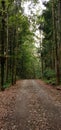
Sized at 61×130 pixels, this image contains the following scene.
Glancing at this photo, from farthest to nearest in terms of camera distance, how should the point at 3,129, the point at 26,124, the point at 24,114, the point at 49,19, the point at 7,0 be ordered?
1. the point at 49,19
2. the point at 7,0
3. the point at 24,114
4. the point at 26,124
5. the point at 3,129

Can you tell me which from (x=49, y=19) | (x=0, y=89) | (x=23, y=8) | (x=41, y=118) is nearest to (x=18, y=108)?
(x=41, y=118)

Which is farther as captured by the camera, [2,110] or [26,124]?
[2,110]

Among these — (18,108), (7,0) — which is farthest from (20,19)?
(18,108)

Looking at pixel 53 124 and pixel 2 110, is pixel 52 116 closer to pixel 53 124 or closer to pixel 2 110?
pixel 53 124

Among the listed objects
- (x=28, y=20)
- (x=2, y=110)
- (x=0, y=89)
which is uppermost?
(x=28, y=20)

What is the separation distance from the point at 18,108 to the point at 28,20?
16.3 metres

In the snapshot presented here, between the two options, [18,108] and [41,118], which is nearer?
[41,118]

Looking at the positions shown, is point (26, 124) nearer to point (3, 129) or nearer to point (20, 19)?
point (3, 129)

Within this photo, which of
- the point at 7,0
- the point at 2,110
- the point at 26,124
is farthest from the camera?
the point at 7,0

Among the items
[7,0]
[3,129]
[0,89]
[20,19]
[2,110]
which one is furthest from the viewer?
[20,19]

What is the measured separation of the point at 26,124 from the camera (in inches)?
317

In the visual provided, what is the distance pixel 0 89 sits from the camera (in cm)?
2078

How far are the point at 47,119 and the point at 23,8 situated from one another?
20.0m

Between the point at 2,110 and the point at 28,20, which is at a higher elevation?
the point at 28,20
